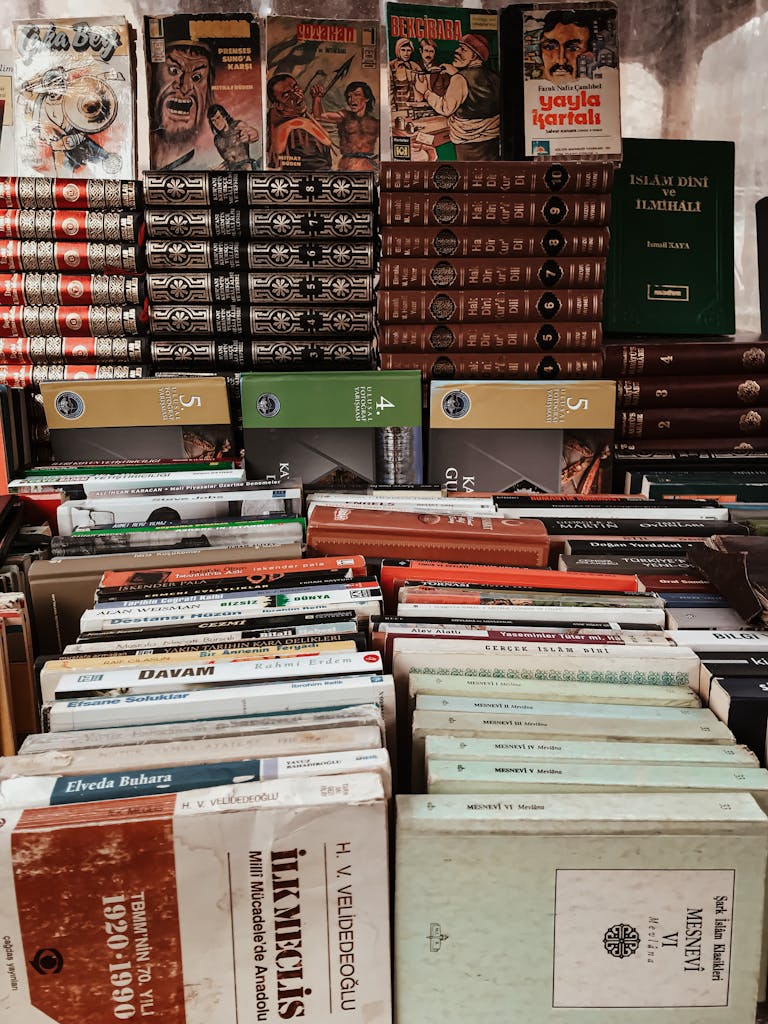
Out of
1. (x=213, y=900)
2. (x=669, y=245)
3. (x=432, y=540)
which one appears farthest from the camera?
(x=669, y=245)

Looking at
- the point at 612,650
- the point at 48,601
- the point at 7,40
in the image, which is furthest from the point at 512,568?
the point at 7,40

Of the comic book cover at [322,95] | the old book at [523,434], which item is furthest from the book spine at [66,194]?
the old book at [523,434]

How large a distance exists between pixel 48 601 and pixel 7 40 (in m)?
1.68

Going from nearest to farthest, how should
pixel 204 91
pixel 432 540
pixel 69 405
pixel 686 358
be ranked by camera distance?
pixel 432 540
pixel 69 405
pixel 686 358
pixel 204 91

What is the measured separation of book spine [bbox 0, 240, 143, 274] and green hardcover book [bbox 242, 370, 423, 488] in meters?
0.39

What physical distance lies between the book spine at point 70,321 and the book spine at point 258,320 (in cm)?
6

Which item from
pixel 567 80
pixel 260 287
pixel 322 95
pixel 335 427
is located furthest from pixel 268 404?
pixel 567 80

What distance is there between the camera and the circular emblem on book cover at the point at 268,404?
66.8 inches

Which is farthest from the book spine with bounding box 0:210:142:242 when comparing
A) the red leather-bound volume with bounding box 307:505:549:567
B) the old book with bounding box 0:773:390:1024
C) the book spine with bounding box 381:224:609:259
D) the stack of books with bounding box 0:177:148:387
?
the old book with bounding box 0:773:390:1024

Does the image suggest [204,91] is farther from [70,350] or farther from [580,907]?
[580,907]

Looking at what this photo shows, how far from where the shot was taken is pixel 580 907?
0.71 metres

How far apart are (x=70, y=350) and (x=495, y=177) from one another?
974 mm

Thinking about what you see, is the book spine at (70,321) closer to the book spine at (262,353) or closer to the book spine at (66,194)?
the book spine at (262,353)

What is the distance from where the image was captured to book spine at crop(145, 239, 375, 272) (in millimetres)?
1747
